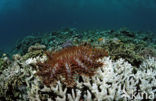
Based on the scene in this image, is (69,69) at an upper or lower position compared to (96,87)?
upper

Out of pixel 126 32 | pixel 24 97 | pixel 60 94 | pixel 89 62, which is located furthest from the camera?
pixel 126 32

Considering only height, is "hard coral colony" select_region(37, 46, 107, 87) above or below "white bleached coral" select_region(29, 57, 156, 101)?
above

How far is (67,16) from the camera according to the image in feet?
422

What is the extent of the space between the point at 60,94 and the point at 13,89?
1290 millimetres

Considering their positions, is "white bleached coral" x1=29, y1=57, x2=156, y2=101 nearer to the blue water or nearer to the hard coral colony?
the hard coral colony

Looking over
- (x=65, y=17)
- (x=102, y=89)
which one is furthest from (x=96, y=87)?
(x=65, y=17)

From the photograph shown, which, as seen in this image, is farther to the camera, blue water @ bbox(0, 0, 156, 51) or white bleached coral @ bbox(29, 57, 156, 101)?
blue water @ bbox(0, 0, 156, 51)

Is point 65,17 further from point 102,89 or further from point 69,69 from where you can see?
point 102,89

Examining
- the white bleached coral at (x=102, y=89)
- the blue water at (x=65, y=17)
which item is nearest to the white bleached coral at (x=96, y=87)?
the white bleached coral at (x=102, y=89)

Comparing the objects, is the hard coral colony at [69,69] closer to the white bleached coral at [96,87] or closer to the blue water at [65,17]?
the white bleached coral at [96,87]

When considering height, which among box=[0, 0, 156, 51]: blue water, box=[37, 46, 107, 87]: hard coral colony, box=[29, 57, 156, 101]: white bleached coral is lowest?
box=[29, 57, 156, 101]: white bleached coral

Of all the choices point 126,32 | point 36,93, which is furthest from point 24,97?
point 126,32

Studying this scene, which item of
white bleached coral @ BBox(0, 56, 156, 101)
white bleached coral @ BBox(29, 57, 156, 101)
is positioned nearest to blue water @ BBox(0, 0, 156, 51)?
white bleached coral @ BBox(0, 56, 156, 101)

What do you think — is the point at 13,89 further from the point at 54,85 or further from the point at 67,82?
the point at 67,82
